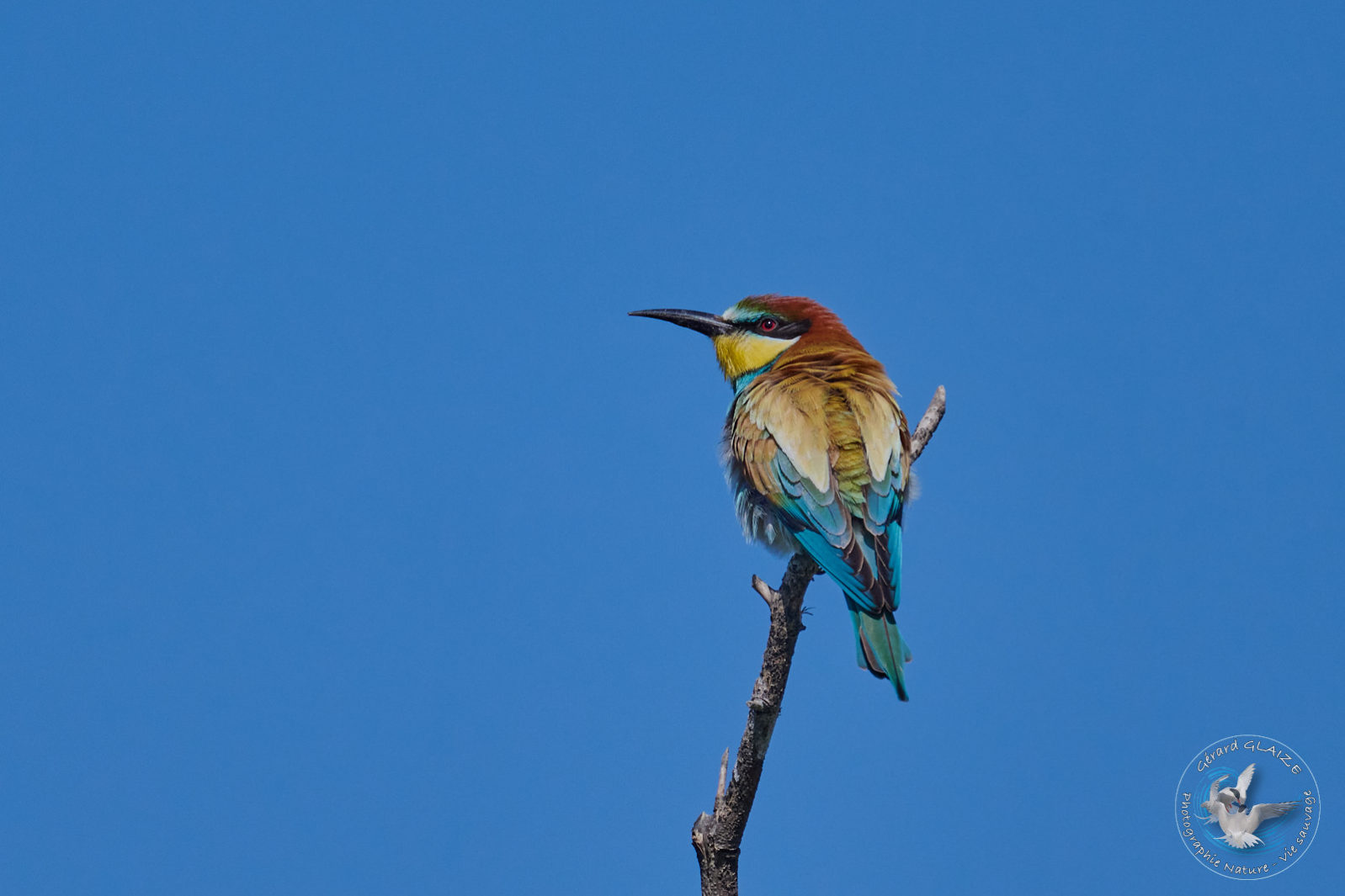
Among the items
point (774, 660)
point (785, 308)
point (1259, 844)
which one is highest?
point (785, 308)

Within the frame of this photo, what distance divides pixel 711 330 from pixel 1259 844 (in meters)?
2.85

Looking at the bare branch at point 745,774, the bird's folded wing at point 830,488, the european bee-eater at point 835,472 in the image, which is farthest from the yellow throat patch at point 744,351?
the bare branch at point 745,774

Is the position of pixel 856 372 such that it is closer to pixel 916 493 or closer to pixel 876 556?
pixel 916 493

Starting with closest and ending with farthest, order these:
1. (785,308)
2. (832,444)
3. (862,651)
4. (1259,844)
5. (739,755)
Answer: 1. (739,755)
2. (862,651)
3. (832,444)
4. (1259,844)
5. (785,308)

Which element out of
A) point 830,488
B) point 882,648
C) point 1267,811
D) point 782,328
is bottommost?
point 1267,811

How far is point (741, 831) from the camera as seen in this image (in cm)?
323

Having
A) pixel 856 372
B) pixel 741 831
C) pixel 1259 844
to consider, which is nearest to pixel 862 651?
pixel 741 831

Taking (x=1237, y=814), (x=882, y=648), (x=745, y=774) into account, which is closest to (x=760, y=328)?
(x=882, y=648)

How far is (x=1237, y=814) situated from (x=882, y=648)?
2.03 meters

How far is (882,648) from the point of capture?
3.42 meters

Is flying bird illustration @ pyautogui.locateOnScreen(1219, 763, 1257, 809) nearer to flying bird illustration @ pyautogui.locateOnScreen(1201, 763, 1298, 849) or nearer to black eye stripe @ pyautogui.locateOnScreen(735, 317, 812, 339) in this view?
flying bird illustration @ pyautogui.locateOnScreen(1201, 763, 1298, 849)

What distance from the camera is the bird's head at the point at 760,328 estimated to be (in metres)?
4.75

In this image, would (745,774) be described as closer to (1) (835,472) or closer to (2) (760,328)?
(1) (835,472)

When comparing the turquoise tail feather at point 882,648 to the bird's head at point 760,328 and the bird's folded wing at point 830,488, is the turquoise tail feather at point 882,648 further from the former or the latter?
the bird's head at point 760,328
